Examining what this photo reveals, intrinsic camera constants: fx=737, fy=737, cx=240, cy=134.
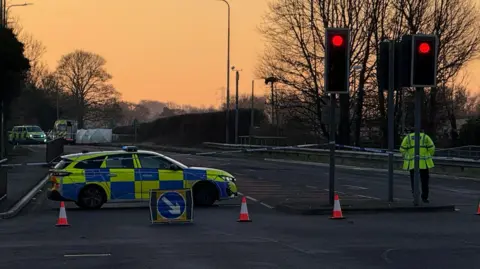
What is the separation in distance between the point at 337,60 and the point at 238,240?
5.45 m

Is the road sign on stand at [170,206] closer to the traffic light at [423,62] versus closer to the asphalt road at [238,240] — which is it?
the asphalt road at [238,240]

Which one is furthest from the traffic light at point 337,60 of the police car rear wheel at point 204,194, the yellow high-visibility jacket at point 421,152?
the police car rear wheel at point 204,194

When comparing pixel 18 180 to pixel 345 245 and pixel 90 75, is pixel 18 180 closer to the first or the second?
pixel 345 245

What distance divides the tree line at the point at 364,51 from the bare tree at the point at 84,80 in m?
58.5

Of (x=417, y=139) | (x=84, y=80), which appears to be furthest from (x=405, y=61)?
(x=84, y=80)

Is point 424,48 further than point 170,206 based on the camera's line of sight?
Yes

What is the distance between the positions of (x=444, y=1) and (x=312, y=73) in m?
9.21

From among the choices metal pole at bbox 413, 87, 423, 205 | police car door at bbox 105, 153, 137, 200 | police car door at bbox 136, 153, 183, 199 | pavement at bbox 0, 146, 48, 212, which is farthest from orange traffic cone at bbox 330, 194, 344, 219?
pavement at bbox 0, 146, 48, 212

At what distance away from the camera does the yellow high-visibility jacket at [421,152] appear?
17281 millimetres

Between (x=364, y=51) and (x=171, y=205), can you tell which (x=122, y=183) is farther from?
(x=364, y=51)

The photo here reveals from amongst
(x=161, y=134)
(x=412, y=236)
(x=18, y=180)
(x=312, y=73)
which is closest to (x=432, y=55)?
(x=412, y=236)

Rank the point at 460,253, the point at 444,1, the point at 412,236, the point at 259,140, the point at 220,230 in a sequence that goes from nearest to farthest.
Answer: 1. the point at 460,253
2. the point at 412,236
3. the point at 220,230
4. the point at 444,1
5. the point at 259,140

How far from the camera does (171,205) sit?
551 inches

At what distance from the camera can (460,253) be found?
10.4 metres
